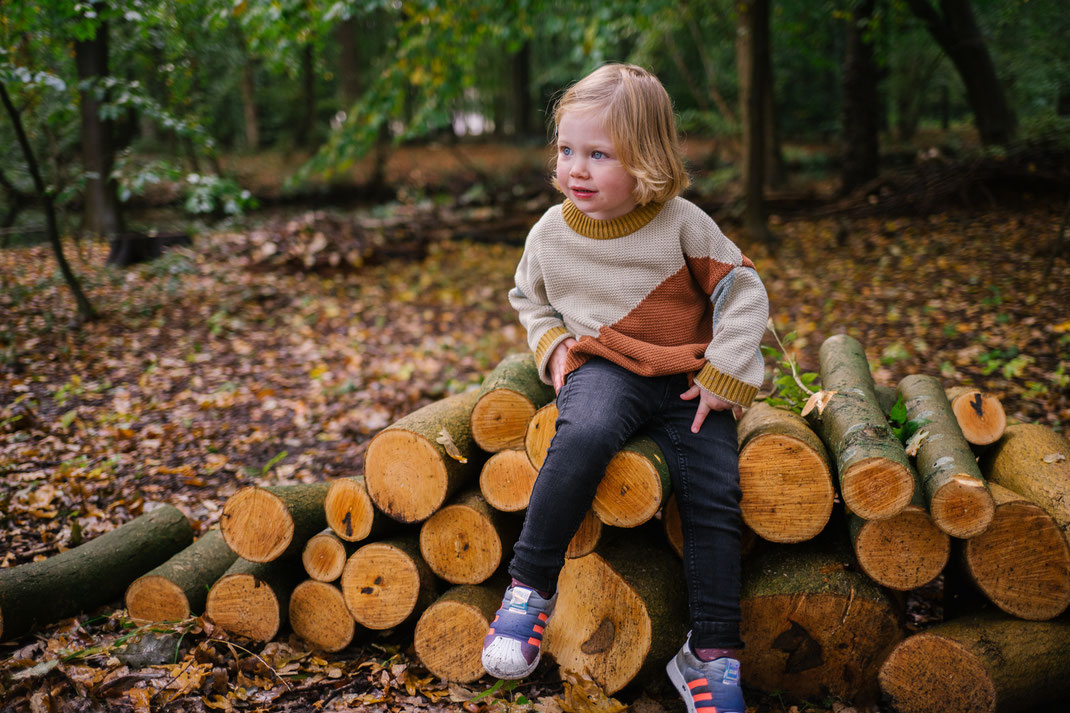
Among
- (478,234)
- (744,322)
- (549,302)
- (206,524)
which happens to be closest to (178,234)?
(478,234)

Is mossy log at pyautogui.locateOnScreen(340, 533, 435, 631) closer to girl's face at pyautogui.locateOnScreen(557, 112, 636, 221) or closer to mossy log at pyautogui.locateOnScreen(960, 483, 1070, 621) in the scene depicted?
girl's face at pyautogui.locateOnScreen(557, 112, 636, 221)

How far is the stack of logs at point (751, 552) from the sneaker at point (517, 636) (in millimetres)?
284

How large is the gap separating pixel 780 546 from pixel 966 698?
2.23ft

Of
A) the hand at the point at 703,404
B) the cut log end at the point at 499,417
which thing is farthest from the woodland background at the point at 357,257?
the hand at the point at 703,404

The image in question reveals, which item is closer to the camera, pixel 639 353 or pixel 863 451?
pixel 863 451

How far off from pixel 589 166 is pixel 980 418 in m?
1.83

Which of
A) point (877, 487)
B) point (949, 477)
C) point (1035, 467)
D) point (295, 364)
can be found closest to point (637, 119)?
point (877, 487)

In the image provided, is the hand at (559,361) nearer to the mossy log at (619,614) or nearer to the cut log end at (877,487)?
the mossy log at (619,614)

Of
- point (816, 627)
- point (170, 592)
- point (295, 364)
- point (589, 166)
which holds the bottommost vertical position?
point (816, 627)

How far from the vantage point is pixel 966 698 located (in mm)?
2084

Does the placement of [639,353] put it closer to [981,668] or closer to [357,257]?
[981,668]

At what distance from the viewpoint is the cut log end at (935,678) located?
2051 millimetres

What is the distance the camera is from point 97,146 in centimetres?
755

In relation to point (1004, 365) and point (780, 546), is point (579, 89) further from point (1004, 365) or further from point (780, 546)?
point (1004, 365)
